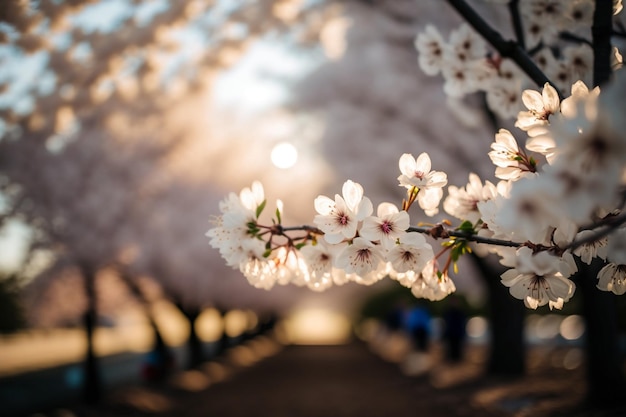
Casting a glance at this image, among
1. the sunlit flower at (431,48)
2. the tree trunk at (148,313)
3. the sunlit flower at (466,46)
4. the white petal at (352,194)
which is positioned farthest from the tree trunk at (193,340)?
the white petal at (352,194)

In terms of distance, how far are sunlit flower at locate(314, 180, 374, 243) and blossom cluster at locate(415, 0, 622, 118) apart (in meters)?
1.35

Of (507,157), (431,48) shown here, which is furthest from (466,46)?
(507,157)

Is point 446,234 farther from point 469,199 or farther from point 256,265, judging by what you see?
point 256,265

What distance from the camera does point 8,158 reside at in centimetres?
880

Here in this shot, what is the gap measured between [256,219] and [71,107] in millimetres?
3626

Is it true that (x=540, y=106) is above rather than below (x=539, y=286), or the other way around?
above

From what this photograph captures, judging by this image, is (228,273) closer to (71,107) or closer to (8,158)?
(8,158)

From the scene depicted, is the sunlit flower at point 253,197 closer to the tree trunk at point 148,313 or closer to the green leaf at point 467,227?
the green leaf at point 467,227

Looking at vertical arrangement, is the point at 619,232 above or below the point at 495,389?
above

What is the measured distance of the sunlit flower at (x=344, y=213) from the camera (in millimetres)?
1832

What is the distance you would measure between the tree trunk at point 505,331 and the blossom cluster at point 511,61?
727 cm

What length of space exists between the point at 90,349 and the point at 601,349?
8.42 meters

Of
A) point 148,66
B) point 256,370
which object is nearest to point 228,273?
point 256,370

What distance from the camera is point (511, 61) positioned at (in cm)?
281
